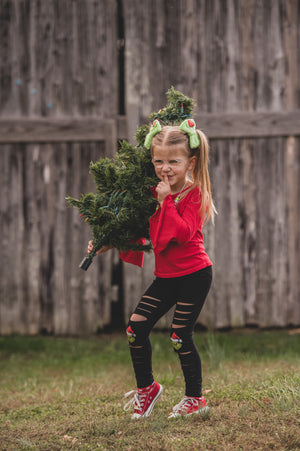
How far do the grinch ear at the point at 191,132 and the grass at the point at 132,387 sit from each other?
1600 millimetres

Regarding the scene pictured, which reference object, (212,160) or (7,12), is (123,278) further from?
(7,12)

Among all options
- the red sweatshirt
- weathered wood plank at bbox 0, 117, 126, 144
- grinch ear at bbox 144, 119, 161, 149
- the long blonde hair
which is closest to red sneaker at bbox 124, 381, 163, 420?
the red sweatshirt

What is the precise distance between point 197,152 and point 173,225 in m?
0.55

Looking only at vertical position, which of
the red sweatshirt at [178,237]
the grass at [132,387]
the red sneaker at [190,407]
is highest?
the red sweatshirt at [178,237]

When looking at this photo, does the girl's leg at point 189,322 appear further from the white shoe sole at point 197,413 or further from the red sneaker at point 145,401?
the red sneaker at point 145,401

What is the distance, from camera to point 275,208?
503 cm

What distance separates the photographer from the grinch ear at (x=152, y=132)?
276 centimetres

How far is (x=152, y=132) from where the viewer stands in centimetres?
279

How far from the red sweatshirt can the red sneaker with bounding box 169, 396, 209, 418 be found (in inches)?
30.2

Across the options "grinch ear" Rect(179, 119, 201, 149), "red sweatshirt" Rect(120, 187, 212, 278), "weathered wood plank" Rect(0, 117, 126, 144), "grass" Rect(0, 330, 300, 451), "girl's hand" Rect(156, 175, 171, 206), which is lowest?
"grass" Rect(0, 330, 300, 451)

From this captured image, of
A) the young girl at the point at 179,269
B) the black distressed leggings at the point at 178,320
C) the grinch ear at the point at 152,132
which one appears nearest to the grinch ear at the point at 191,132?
the young girl at the point at 179,269

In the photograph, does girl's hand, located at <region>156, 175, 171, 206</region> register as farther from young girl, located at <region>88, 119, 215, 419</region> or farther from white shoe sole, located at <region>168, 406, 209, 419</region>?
white shoe sole, located at <region>168, 406, 209, 419</region>

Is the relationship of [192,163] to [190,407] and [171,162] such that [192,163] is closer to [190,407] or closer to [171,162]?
[171,162]

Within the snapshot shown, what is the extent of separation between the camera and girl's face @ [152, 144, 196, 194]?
2.72 meters
